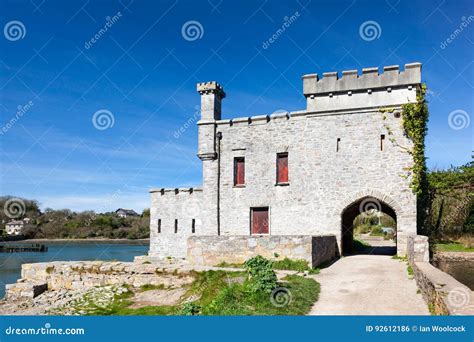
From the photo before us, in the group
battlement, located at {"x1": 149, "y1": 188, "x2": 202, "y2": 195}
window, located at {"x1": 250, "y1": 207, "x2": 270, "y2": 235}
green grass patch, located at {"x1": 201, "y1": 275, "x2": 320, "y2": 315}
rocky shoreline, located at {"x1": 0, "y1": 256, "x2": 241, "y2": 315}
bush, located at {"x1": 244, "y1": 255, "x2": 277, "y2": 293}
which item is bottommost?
rocky shoreline, located at {"x1": 0, "y1": 256, "x2": 241, "y2": 315}

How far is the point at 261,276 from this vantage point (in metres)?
9.04

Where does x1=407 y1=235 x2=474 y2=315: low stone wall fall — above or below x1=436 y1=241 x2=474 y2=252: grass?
above

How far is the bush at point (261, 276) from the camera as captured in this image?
28.5 ft

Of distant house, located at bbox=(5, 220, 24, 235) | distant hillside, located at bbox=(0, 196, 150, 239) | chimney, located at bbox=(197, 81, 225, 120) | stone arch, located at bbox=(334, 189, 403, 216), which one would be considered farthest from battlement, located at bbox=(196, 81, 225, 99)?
distant house, located at bbox=(5, 220, 24, 235)

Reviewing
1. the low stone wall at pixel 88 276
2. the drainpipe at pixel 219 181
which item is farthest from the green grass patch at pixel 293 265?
the drainpipe at pixel 219 181

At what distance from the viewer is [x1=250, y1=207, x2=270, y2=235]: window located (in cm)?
1945

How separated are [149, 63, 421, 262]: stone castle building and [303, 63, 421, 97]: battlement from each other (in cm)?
4

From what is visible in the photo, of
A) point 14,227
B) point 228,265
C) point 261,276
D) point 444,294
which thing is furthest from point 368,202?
point 14,227

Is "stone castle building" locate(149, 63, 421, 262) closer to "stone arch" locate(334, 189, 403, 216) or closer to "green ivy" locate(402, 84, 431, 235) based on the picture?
"stone arch" locate(334, 189, 403, 216)

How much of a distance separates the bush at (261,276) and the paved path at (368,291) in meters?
1.05

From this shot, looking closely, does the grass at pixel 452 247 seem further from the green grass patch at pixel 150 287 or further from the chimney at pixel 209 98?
the green grass patch at pixel 150 287

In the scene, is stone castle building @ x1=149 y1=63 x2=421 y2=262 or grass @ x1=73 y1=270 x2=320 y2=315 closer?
grass @ x1=73 y1=270 x2=320 y2=315

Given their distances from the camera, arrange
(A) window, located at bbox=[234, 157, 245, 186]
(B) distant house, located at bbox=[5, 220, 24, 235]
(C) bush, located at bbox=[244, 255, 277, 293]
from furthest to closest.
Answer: (B) distant house, located at bbox=[5, 220, 24, 235] → (A) window, located at bbox=[234, 157, 245, 186] → (C) bush, located at bbox=[244, 255, 277, 293]

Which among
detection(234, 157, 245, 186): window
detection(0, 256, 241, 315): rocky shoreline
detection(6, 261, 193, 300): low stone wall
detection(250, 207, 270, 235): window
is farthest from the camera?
detection(234, 157, 245, 186): window
